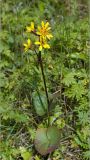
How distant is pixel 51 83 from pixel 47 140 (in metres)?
0.46

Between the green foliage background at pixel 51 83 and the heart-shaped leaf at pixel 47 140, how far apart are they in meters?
0.06

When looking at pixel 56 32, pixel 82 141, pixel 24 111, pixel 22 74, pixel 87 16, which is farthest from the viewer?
pixel 87 16

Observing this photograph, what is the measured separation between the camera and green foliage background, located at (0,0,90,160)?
2.26 metres

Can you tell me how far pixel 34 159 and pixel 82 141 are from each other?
31 centimetres

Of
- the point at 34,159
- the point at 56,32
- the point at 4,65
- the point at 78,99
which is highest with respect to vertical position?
the point at 56,32

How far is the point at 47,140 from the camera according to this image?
2.19m

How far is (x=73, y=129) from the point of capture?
2.31 metres

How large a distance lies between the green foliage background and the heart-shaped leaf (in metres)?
0.06

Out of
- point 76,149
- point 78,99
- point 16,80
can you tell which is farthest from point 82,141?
point 16,80

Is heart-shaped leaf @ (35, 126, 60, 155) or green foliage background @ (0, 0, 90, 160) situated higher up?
green foliage background @ (0, 0, 90, 160)

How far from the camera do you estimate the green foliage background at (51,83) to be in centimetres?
226

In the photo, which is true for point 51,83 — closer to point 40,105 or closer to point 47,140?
point 40,105

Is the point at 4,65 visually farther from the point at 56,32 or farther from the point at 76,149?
the point at 76,149

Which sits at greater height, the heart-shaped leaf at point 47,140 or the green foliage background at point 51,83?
the green foliage background at point 51,83
